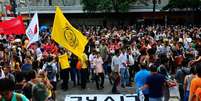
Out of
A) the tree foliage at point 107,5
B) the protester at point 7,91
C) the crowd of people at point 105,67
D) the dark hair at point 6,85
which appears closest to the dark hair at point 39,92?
the crowd of people at point 105,67

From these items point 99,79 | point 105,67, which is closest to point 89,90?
point 99,79

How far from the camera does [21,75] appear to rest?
1119cm

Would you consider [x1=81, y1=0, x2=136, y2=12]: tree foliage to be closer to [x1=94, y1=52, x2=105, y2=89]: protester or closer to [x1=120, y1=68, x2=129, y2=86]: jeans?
[x1=120, y1=68, x2=129, y2=86]: jeans

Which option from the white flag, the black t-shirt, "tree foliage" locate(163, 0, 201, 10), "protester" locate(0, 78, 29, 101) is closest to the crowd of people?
the black t-shirt

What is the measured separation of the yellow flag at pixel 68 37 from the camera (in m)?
14.3

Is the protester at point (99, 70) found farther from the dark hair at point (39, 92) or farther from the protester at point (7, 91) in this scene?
the protester at point (7, 91)

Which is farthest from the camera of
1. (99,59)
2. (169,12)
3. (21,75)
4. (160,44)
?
(169,12)

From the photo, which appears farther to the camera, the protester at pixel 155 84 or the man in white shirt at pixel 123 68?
the man in white shirt at pixel 123 68

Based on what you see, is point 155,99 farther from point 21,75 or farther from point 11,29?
point 11,29

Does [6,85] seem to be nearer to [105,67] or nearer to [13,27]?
[13,27]

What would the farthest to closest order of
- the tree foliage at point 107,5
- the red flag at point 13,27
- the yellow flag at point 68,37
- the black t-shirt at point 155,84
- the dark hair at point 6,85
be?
the tree foliage at point 107,5 < the red flag at point 13,27 < the yellow flag at point 68,37 < the black t-shirt at point 155,84 < the dark hair at point 6,85

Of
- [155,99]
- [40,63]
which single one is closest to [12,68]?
[40,63]

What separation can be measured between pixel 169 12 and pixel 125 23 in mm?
5599

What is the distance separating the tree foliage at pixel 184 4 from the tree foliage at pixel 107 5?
184 inches
